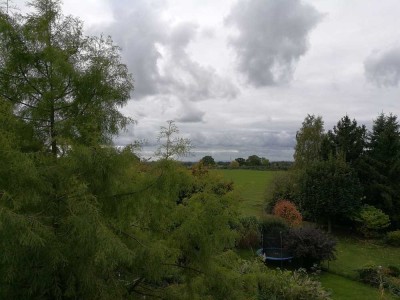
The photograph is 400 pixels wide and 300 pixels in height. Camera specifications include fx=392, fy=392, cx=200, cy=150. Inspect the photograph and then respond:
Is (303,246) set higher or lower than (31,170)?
lower

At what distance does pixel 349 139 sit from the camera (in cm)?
2583

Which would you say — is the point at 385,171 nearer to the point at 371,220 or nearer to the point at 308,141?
the point at 371,220

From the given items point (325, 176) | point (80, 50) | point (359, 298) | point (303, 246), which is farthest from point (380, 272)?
point (80, 50)

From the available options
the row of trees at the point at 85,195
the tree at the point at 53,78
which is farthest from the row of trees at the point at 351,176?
the tree at the point at 53,78

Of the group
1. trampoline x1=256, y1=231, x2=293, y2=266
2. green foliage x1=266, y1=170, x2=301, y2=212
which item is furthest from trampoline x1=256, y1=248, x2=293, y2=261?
green foliage x1=266, y1=170, x2=301, y2=212

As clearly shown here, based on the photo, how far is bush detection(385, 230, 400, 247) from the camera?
70.4 ft

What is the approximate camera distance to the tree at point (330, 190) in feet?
74.8

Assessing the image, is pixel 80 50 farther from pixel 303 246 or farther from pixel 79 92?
pixel 303 246

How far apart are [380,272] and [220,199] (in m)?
11.4

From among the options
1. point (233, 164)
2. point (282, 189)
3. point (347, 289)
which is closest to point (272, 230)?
point (347, 289)

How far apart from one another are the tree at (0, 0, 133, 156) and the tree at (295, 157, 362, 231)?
19099 millimetres

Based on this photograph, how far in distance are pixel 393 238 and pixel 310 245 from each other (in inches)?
318

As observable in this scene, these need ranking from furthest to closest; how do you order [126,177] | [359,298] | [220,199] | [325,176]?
[325,176], [359,298], [220,199], [126,177]

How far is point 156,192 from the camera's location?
522cm
